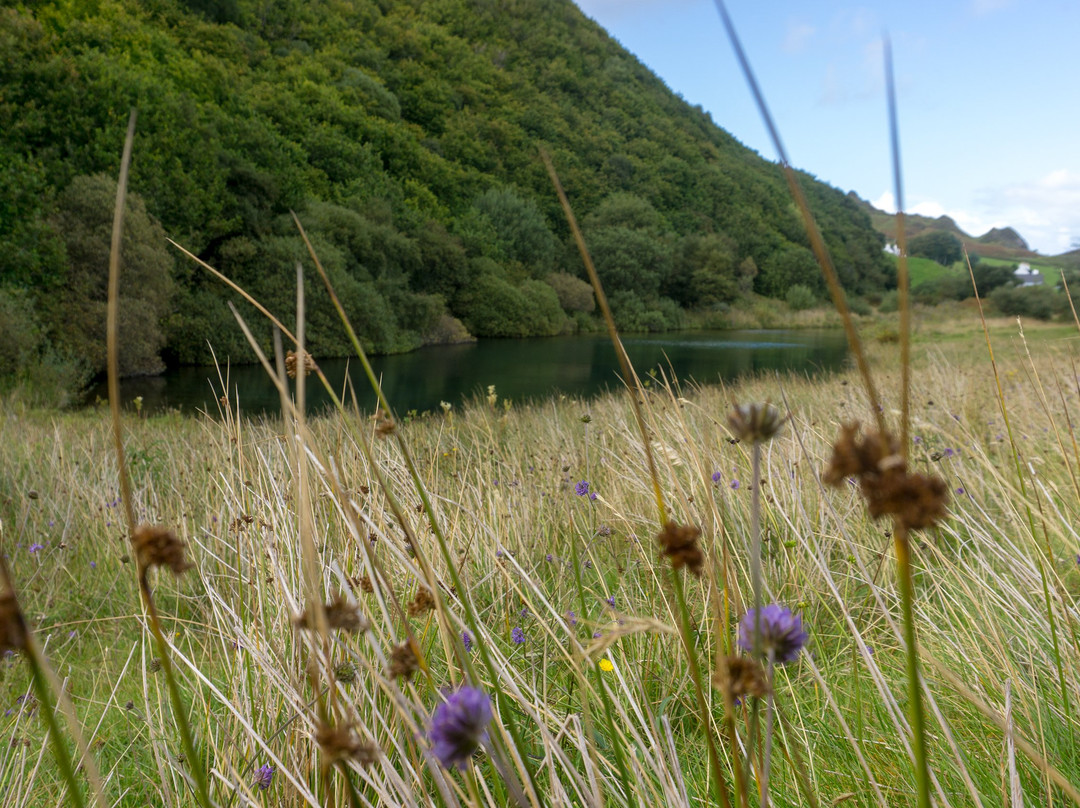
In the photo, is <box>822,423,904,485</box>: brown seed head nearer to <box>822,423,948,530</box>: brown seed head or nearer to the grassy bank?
<box>822,423,948,530</box>: brown seed head

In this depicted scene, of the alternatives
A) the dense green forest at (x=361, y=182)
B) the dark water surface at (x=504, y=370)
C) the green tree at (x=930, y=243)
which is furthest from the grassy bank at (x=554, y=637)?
the dense green forest at (x=361, y=182)

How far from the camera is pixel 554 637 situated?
2.98 ft

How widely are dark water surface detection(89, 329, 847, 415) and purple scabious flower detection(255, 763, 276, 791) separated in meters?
8.62

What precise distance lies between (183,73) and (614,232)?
2791cm

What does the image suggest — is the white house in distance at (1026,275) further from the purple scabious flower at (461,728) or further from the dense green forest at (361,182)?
the purple scabious flower at (461,728)

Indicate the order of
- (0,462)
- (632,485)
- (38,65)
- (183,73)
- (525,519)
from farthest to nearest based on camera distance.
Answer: (183,73) → (38,65) → (0,462) → (632,485) → (525,519)

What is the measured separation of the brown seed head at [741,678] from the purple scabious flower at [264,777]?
0.91m

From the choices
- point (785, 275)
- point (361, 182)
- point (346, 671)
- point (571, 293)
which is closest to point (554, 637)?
point (346, 671)

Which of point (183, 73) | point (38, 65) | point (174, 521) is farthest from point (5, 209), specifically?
point (174, 521)

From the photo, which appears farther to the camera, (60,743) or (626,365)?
(626,365)

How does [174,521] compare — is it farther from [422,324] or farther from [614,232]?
[614,232]

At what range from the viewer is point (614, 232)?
4684 cm

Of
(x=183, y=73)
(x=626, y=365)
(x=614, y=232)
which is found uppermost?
(x=183, y=73)

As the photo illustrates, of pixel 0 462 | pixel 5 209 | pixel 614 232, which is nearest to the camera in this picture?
pixel 0 462
